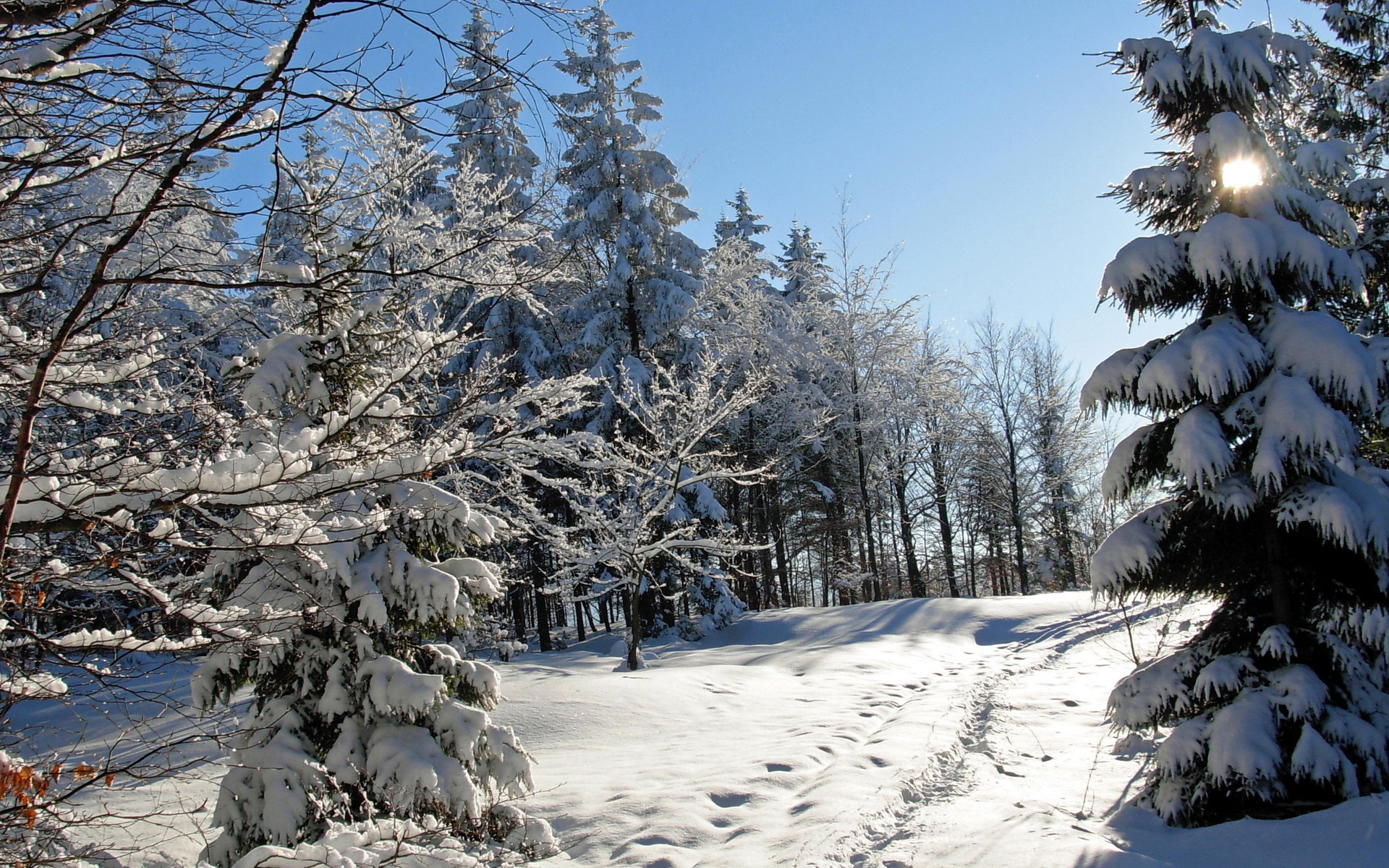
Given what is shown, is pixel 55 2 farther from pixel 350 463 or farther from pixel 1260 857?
pixel 1260 857

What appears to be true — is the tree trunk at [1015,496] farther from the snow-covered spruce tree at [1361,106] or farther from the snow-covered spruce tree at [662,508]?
the snow-covered spruce tree at [1361,106]

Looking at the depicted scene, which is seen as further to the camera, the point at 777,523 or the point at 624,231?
the point at 777,523

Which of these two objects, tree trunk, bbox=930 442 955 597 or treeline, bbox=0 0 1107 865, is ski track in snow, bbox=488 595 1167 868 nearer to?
treeline, bbox=0 0 1107 865

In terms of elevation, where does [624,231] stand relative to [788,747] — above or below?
above

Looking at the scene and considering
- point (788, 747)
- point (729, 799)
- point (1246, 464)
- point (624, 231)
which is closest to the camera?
point (1246, 464)

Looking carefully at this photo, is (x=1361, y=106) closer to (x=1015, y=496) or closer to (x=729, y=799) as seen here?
(x=729, y=799)

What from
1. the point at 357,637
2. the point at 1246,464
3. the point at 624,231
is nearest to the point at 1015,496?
the point at 624,231

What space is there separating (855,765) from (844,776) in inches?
16.8

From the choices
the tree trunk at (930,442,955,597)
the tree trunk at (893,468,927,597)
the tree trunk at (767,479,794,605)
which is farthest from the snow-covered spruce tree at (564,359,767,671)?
the tree trunk at (930,442,955,597)

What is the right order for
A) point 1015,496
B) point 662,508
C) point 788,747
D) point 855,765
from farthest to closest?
1. point 1015,496
2. point 662,508
3. point 788,747
4. point 855,765

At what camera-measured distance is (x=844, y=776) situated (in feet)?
18.8

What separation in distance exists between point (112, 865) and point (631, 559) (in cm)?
890

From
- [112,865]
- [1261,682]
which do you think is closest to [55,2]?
[112,865]

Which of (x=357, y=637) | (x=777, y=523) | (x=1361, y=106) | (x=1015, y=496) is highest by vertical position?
(x=1361, y=106)
